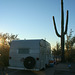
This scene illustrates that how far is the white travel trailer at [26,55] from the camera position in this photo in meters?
12.8

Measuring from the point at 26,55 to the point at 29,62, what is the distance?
0.84m

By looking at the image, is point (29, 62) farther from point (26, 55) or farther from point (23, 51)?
point (23, 51)

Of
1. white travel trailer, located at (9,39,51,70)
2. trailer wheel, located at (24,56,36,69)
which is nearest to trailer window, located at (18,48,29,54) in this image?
white travel trailer, located at (9,39,51,70)

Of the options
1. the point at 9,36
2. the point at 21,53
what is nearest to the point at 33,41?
the point at 21,53

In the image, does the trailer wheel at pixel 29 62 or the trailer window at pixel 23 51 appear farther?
the trailer window at pixel 23 51

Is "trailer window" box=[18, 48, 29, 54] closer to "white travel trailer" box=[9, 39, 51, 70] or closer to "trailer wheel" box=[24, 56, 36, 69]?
"white travel trailer" box=[9, 39, 51, 70]

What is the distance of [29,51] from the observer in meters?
13.3

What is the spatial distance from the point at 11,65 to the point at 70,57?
18.3m

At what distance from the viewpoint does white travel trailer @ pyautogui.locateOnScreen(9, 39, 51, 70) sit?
12.8m

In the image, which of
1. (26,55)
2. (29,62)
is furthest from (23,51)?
(29,62)

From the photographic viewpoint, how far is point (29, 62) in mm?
12758

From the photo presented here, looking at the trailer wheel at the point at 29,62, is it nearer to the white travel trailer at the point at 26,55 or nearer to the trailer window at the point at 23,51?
the white travel trailer at the point at 26,55

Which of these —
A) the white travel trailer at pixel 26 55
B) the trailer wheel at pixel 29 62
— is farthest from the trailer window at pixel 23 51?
the trailer wheel at pixel 29 62

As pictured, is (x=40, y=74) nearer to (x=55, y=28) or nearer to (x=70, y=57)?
(x=55, y=28)
